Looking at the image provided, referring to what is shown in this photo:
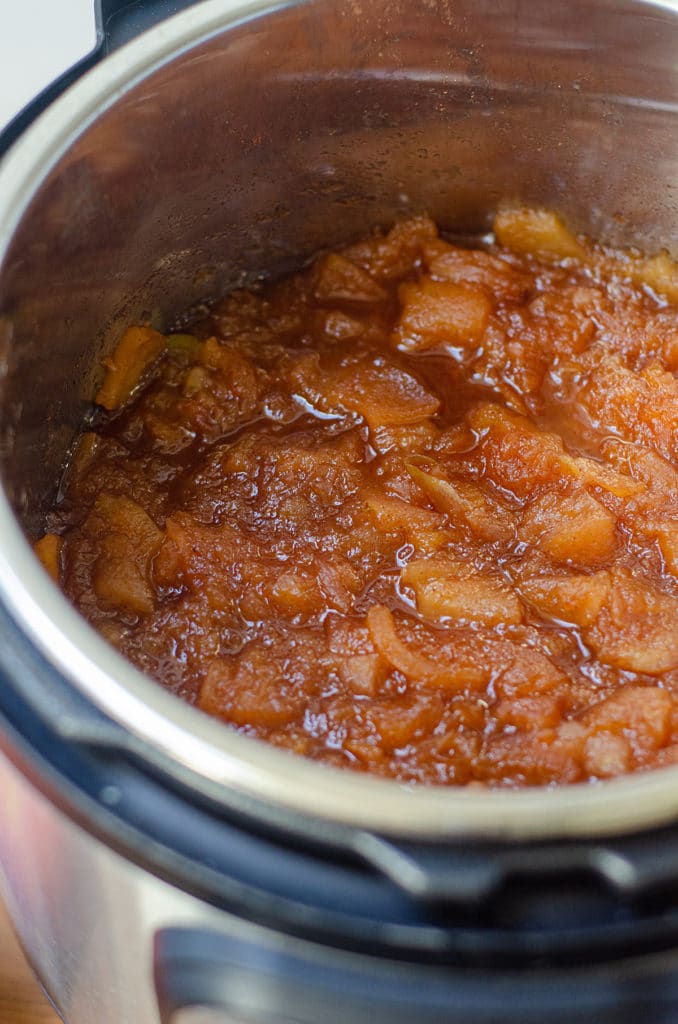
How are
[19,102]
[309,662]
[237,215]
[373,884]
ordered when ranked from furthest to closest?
[237,215] → [19,102] → [309,662] → [373,884]

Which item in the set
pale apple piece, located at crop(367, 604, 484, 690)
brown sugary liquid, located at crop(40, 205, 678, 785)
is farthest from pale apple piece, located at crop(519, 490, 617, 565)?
pale apple piece, located at crop(367, 604, 484, 690)

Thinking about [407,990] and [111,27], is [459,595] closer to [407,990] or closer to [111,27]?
[407,990]

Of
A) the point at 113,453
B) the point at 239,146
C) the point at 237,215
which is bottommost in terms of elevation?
the point at 113,453

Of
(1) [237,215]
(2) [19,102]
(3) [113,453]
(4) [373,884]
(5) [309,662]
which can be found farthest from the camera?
(1) [237,215]

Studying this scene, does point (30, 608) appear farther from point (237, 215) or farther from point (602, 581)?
point (237, 215)

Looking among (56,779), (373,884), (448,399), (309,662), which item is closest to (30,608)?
(56,779)

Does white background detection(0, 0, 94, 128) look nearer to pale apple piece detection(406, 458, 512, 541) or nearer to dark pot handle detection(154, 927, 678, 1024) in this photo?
pale apple piece detection(406, 458, 512, 541)

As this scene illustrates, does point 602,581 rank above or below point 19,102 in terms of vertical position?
below
